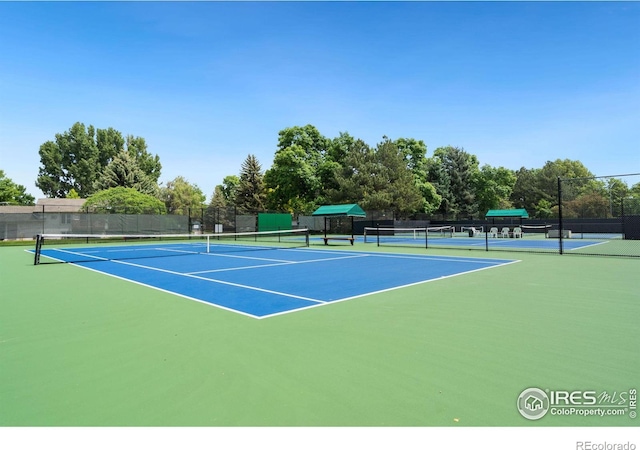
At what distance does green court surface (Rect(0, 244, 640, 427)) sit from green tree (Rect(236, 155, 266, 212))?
4599 cm

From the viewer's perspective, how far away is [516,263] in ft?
40.7

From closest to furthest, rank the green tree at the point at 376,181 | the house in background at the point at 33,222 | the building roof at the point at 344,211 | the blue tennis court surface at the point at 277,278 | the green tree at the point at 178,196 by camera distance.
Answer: the blue tennis court surface at the point at 277,278, the building roof at the point at 344,211, the house in background at the point at 33,222, the green tree at the point at 376,181, the green tree at the point at 178,196

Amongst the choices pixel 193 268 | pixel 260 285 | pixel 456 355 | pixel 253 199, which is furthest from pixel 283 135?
pixel 456 355

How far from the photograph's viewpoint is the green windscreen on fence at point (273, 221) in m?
33.3

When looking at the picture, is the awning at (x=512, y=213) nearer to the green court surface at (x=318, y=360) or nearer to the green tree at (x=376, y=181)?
the green tree at (x=376, y=181)

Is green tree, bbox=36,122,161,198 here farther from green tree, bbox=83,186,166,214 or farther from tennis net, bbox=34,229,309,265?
tennis net, bbox=34,229,309,265

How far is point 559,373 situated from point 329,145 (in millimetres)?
47669

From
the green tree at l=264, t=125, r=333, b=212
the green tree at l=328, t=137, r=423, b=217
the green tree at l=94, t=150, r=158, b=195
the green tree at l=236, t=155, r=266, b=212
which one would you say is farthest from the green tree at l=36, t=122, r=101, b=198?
the green tree at l=328, t=137, r=423, b=217

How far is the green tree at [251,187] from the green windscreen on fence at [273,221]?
18062 mm

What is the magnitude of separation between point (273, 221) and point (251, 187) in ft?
66.0

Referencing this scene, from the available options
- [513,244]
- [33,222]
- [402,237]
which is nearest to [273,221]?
[402,237]

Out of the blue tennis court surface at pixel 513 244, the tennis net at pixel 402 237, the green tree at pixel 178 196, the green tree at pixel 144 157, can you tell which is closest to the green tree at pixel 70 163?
the green tree at pixel 144 157
